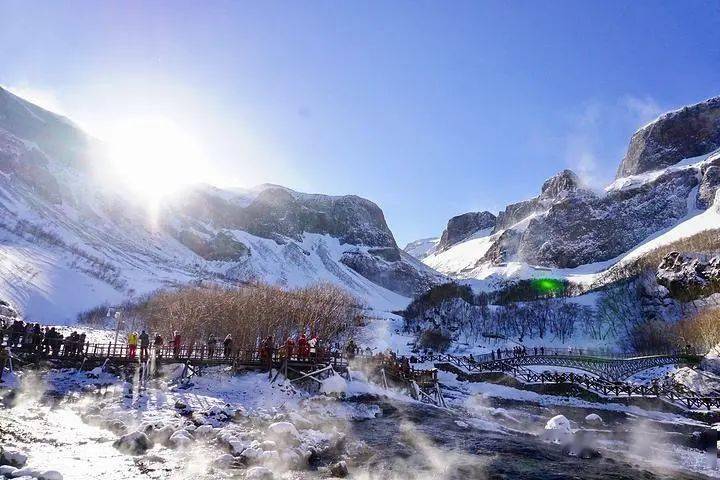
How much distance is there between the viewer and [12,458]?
1068 cm

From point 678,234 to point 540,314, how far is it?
83.8m

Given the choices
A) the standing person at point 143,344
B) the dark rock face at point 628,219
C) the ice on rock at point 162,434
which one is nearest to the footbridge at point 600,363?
the standing person at point 143,344

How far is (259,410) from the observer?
2017 centimetres

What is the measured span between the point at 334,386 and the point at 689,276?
238 ft

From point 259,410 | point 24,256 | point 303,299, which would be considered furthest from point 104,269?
point 259,410

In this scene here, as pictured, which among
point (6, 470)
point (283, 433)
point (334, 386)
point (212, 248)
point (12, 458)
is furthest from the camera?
point (212, 248)

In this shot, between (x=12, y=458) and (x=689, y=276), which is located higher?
(x=689, y=276)

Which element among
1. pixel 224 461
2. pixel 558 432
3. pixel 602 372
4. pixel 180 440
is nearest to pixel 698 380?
pixel 602 372

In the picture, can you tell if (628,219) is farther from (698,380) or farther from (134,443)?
(134,443)

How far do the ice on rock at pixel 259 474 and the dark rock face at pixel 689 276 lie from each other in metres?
78.8

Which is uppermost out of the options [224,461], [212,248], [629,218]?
[629,218]

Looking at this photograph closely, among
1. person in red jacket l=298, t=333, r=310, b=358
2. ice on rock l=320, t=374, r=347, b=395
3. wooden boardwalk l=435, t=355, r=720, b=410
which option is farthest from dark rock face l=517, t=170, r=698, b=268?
ice on rock l=320, t=374, r=347, b=395

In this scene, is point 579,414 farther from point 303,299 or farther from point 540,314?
point 540,314

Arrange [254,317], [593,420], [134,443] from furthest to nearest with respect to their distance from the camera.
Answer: [254,317]
[593,420]
[134,443]
